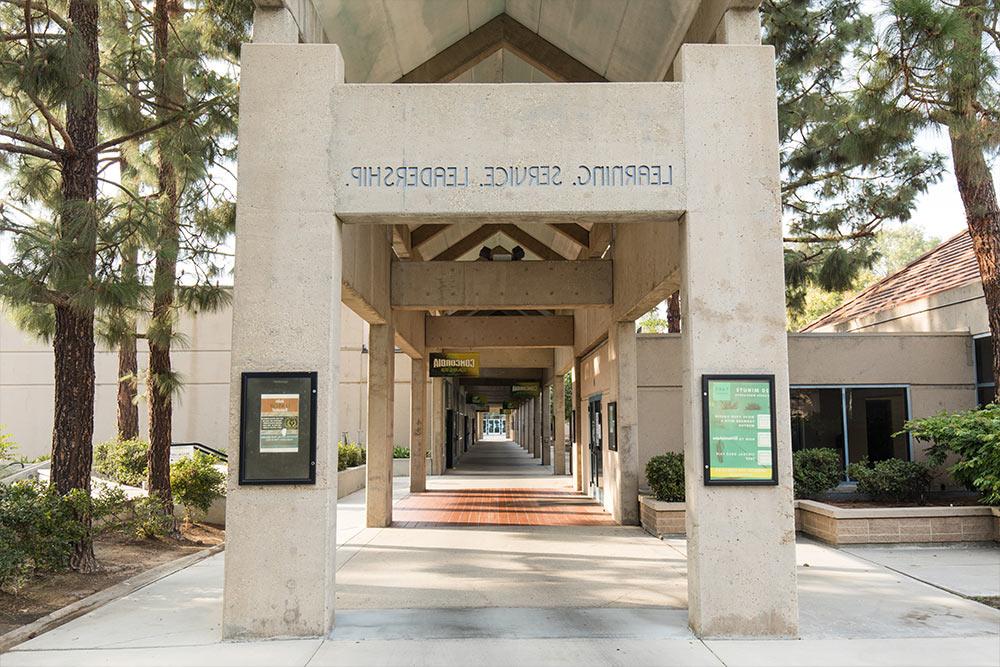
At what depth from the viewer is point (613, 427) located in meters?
14.5

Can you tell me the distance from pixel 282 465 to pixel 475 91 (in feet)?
12.1

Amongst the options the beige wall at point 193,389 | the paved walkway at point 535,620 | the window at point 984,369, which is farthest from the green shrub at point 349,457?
the window at point 984,369

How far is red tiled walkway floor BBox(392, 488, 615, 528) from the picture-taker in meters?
14.2

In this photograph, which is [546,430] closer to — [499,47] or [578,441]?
[578,441]

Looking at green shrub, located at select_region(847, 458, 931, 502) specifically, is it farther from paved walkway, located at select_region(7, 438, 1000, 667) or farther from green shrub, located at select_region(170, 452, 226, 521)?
green shrub, located at select_region(170, 452, 226, 521)

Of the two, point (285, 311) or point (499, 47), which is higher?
point (499, 47)

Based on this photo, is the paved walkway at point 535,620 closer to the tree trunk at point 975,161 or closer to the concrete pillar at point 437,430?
the tree trunk at point 975,161

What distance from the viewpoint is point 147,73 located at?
33.3ft

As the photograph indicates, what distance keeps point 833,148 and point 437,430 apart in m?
16.7

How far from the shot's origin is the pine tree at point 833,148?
10984mm

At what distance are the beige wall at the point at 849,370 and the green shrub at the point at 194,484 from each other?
699 cm

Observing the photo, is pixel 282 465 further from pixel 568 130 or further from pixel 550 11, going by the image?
pixel 550 11

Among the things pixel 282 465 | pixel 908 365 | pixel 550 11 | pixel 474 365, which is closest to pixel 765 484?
pixel 282 465

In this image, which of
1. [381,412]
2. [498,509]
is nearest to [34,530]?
[381,412]
